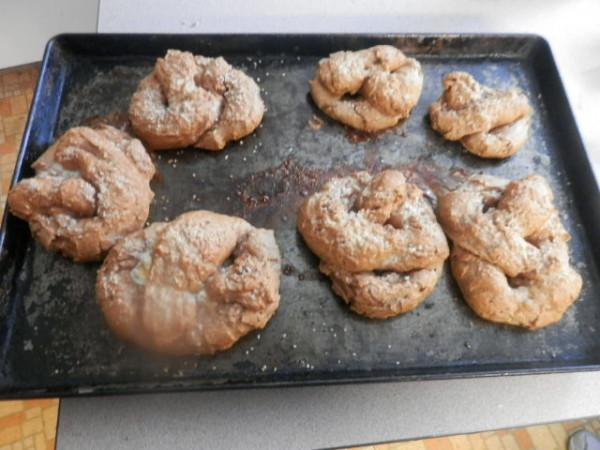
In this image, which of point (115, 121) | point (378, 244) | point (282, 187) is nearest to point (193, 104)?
point (115, 121)

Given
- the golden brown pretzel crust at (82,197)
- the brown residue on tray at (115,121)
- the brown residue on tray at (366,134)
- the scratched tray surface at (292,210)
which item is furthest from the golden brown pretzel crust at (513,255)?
the brown residue on tray at (115,121)

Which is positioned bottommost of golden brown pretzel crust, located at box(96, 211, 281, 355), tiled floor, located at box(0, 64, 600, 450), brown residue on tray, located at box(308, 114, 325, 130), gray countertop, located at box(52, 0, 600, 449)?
tiled floor, located at box(0, 64, 600, 450)

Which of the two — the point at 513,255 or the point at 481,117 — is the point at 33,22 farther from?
the point at 513,255

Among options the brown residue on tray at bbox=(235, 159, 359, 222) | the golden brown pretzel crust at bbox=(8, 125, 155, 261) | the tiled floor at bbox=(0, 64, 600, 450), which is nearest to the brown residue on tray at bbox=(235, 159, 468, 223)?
the brown residue on tray at bbox=(235, 159, 359, 222)

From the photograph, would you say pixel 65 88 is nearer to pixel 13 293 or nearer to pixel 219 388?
pixel 13 293

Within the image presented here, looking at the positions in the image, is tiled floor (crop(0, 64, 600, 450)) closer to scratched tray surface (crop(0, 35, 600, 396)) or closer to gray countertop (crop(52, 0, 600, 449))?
gray countertop (crop(52, 0, 600, 449))

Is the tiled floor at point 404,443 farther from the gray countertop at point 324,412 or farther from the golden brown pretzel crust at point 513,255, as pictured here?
the golden brown pretzel crust at point 513,255

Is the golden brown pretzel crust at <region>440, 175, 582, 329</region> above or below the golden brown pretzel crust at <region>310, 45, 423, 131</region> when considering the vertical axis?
below
